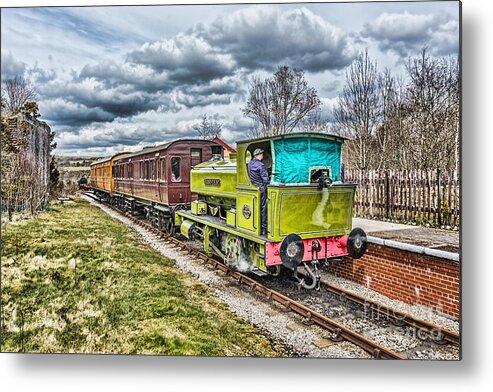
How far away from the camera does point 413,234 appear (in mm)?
3920

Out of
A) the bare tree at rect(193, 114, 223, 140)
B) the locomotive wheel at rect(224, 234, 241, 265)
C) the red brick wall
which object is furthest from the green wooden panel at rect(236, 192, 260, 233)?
the red brick wall

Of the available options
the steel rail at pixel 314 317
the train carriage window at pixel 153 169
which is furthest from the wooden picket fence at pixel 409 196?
the train carriage window at pixel 153 169

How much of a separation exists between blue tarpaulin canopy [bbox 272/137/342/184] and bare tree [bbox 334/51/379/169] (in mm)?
278

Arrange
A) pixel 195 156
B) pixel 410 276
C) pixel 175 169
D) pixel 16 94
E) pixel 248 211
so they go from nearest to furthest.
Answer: pixel 410 276 → pixel 16 94 → pixel 248 211 → pixel 195 156 → pixel 175 169

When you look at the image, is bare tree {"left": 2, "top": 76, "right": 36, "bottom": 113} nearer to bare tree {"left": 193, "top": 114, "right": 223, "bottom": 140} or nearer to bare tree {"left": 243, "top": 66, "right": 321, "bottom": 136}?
bare tree {"left": 193, "top": 114, "right": 223, "bottom": 140}

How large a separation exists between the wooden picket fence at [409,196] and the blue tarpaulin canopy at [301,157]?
282 mm

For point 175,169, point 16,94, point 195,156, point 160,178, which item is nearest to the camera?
point 16,94

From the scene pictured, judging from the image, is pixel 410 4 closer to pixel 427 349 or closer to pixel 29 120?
pixel 427 349

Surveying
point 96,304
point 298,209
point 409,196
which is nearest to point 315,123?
point 298,209

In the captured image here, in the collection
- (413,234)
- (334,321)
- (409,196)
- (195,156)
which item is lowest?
(334,321)

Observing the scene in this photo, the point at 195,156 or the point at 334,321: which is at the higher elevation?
the point at 195,156

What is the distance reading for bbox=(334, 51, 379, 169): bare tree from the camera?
12.1 ft

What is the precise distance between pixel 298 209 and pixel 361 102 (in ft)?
3.82

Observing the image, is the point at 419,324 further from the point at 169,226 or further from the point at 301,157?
the point at 169,226
